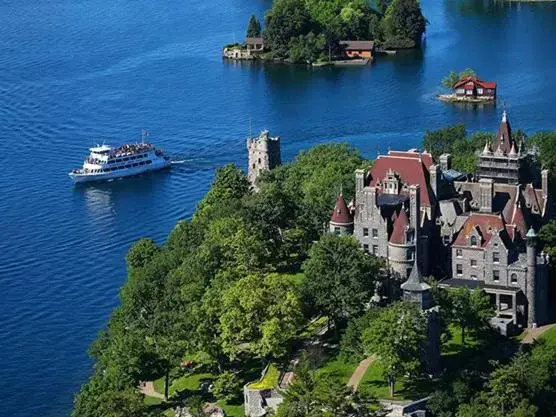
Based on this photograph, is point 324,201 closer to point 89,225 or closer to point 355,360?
point 355,360

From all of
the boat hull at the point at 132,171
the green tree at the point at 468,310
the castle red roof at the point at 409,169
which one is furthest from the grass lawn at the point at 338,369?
the boat hull at the point at 132,171

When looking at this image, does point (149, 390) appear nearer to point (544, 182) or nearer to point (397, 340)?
point (397, 340)

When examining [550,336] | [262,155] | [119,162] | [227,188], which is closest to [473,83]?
[119,162]

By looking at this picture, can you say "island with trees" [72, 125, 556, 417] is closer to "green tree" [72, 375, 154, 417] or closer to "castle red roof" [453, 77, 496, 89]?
"green tree" [72, 375, 154, 417]

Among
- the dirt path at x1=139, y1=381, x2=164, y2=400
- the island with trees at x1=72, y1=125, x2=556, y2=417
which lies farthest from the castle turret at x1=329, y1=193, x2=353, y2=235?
the dirt path at x1=139, y1=381, x2=164, y2=400

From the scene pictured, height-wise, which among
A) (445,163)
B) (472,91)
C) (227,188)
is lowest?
(227,188)

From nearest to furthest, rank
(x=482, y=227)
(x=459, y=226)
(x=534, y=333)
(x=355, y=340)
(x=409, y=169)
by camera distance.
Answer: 1. (x=355, y=340)
2. (x=534, y=333)
3. (x=482, y=227)
4. (x=459, y=226)
5. (x=409, y=169)

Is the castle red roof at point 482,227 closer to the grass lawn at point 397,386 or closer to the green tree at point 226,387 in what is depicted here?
the grass lawn at point 397,386
